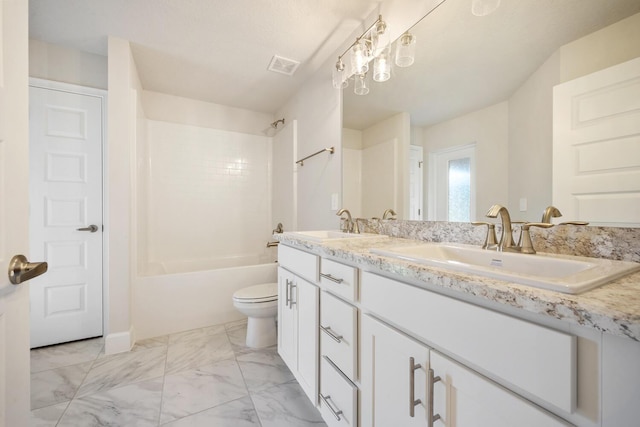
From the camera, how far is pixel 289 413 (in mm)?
1317

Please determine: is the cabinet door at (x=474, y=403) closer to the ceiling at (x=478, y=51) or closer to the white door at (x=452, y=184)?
the white door at (x=452, y=184)

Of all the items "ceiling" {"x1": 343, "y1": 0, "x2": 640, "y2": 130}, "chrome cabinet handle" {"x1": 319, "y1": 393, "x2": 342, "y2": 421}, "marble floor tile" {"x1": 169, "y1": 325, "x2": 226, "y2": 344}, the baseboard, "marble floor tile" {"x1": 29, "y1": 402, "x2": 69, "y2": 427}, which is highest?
"ceiling" {"x1": 343, "y1": 0, "x2": 640, "y2": 130}

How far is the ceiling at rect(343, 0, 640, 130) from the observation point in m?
0.82

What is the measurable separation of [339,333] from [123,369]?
162 cm

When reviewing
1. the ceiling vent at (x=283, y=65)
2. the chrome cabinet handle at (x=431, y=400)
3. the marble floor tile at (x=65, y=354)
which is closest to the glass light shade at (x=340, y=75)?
the ceiling vent at (x=283, y=65)

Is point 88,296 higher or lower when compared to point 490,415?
lower

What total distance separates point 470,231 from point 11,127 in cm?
151

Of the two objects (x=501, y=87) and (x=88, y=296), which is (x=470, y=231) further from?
(x=88, y=296)

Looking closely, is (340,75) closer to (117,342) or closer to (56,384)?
(117,342)

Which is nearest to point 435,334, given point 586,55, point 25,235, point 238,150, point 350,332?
point 350,332

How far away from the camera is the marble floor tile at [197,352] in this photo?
1744 mm

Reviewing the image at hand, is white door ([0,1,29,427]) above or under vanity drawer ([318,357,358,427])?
above

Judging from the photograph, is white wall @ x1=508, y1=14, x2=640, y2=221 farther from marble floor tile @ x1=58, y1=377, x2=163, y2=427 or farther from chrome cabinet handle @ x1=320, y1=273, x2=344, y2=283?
marble floor tile @ x1=58, y1=377, x2=163, y2=427

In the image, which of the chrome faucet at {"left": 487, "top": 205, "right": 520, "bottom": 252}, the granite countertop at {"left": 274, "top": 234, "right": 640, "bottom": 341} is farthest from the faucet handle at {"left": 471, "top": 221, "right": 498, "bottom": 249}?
the granite countertop at {"left": 274, "top": 234, "right": 640, "bottom": 341}
